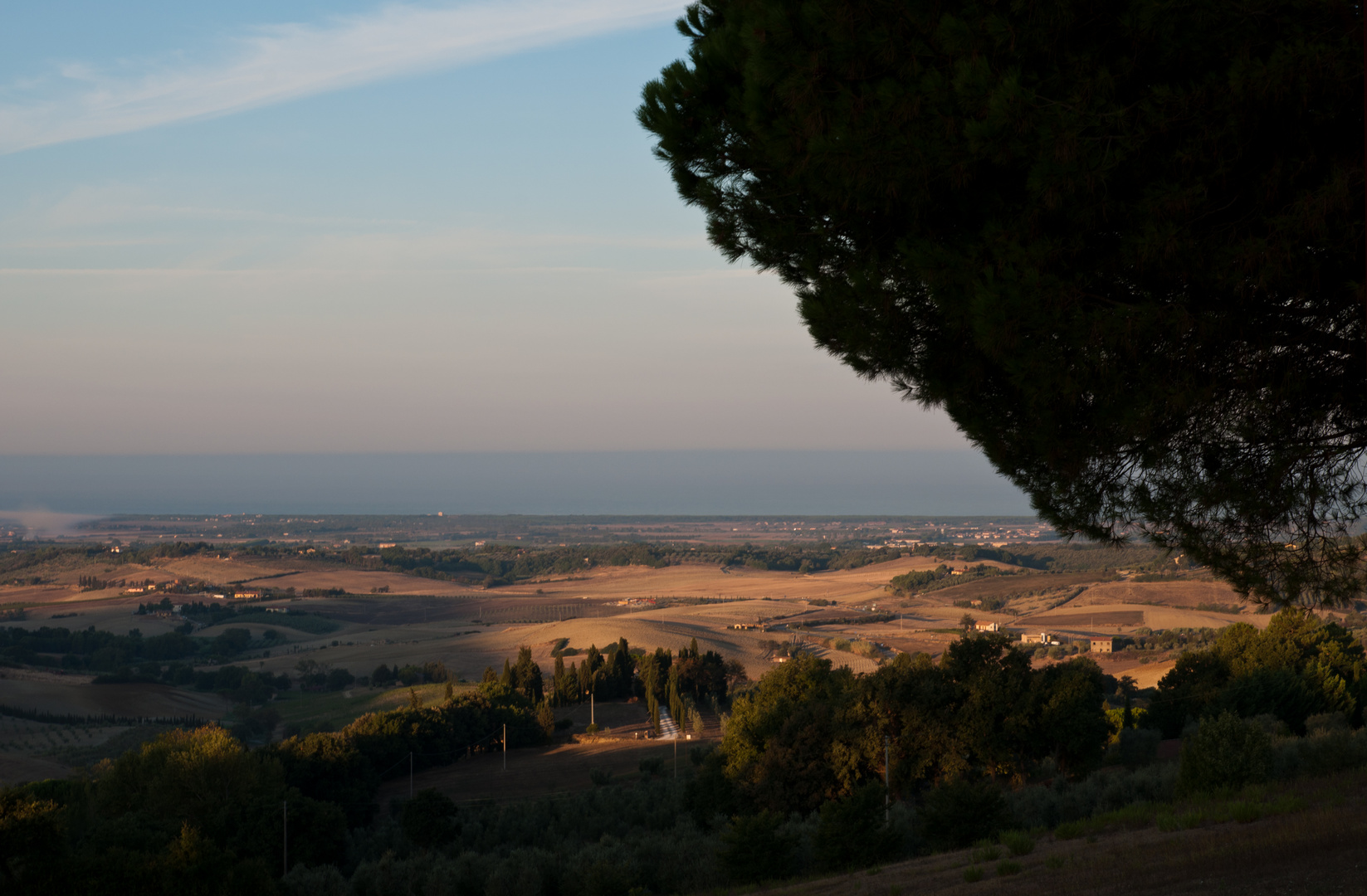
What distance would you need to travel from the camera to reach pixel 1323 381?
25.0 ft

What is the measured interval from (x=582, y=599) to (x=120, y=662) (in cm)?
6106

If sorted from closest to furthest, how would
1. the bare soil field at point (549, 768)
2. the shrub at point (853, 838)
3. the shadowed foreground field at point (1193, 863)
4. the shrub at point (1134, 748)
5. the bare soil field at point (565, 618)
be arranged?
the shadowed foreground field at point (1193, 863), the shrub at point (853, 838), the shrub at point (1134, 748), the bare soil field at point (549, 768), the bare soil field at point (565, 618)

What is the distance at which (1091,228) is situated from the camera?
7.20 metres

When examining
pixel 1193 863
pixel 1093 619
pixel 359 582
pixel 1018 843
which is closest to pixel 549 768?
pixel 1018 843

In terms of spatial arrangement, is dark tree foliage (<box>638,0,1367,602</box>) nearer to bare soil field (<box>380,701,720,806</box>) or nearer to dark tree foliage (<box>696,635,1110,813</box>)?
dark tree foliage (<box>696,635,1110,813</box>)

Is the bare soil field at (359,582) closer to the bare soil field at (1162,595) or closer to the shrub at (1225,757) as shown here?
the bare soil field at (1162,595)

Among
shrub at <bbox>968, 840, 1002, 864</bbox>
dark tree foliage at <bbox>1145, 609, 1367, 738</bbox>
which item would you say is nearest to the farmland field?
dark tree foliage at <bbox>1145, 609, 1367, 738</bbox>

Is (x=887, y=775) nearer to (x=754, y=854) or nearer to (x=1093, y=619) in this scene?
(x=754, y=854)

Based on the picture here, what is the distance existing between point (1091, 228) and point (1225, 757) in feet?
48.9

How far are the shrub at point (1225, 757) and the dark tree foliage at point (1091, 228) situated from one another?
10.9m

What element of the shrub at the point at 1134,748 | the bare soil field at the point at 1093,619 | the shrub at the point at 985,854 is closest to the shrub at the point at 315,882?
the shrub at the point at 985,854

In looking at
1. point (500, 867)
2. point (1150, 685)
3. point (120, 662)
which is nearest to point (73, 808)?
point (500, 867)

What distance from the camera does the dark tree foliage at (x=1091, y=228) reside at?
660 cm

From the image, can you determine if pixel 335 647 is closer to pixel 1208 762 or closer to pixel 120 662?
pixel 120 662
